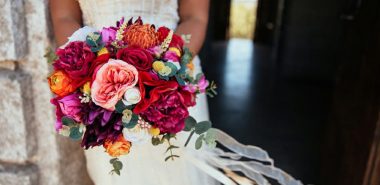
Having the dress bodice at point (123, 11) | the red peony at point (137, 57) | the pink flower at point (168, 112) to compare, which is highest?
the dress bodice at point (123, 11)

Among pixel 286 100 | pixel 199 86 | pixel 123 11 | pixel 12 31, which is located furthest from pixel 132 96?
pixel 286 100

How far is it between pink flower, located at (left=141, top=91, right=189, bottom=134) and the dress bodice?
16.9 inches

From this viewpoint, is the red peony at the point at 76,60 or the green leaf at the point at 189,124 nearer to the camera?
the red peony at the point at 76,60

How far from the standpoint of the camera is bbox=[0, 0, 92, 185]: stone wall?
1.27 meters

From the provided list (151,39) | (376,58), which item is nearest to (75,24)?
(151,39)

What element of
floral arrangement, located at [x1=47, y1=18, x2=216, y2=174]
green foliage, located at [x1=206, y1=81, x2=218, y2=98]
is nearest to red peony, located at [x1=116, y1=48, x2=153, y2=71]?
floral arrangement, located at [x1=47, y1=18, x2=216, y2=174]

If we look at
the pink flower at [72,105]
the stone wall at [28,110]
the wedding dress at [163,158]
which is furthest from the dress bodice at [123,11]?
the pink flower at [72,105]

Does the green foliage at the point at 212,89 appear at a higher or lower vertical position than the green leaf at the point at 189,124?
higher

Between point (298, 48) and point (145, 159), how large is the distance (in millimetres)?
4018

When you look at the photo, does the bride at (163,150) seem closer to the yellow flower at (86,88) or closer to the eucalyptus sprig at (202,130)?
the eucalyptus sprig at (202,130)

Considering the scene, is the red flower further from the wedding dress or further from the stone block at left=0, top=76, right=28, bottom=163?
the stone block at left=0, top=76, right=28, bottom=163

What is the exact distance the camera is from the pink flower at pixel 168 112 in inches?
33.8

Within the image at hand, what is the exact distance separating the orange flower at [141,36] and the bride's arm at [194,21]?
27 cm

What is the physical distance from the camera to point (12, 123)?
53.8 inches
